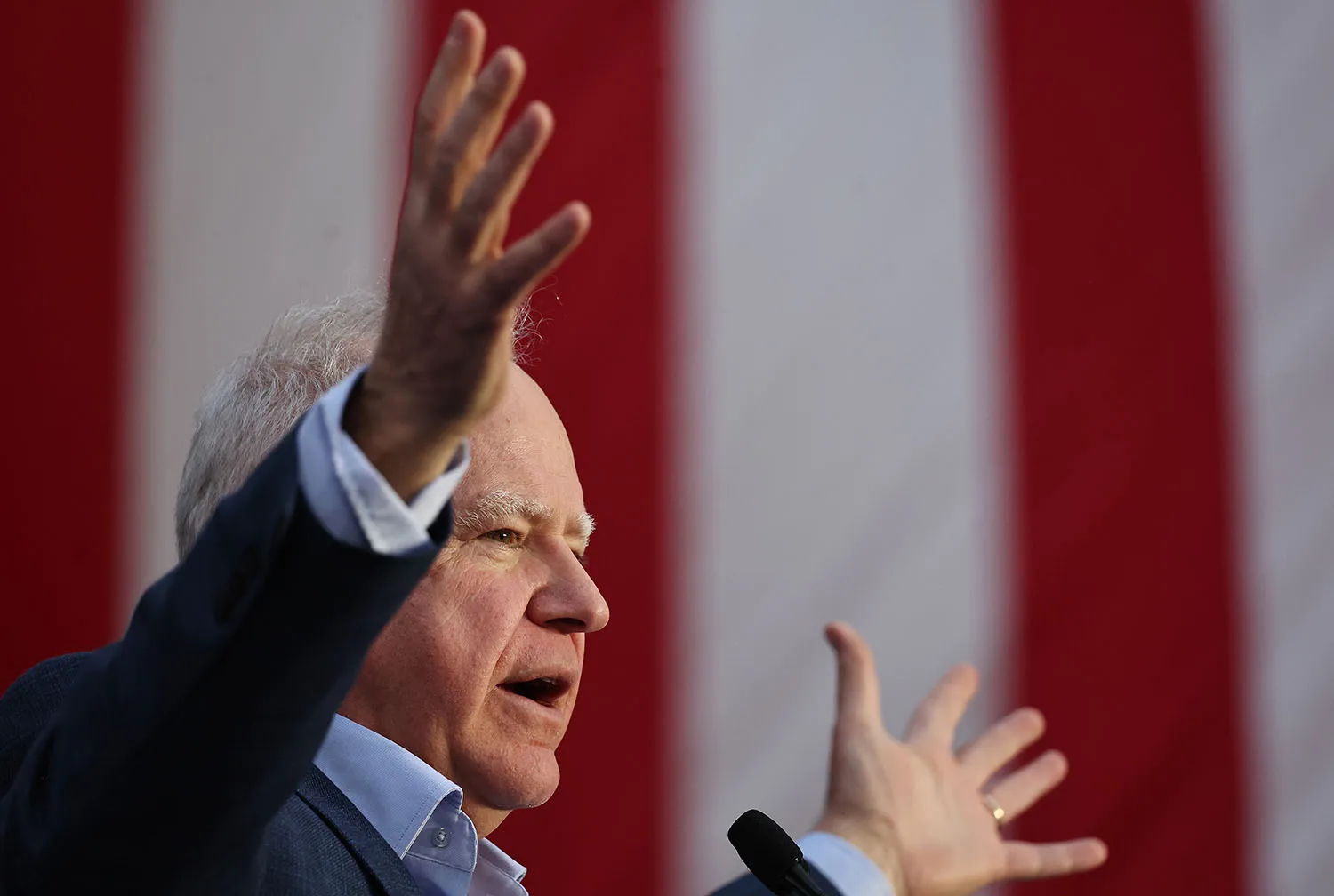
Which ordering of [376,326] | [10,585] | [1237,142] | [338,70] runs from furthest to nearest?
[1237,142] < [338,70] < [10,585] < [376,326]

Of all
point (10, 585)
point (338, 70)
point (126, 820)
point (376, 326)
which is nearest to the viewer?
point (126, 820)

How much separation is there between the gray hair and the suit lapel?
252 millimetres

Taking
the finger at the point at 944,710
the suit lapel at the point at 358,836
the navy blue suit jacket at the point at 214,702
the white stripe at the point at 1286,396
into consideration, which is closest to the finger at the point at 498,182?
the navy blue suit jacket at the point at 214,702

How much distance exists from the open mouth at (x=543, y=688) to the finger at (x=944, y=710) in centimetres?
46

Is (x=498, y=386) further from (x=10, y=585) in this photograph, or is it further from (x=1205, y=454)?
(x=1205, y=454)

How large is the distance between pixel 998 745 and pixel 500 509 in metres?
0.67

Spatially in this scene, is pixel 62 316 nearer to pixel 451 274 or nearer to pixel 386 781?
pixel 386 781

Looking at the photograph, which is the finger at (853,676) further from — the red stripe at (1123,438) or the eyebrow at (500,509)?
the red stripe at (1123,438)

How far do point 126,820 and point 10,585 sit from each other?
4.47ft

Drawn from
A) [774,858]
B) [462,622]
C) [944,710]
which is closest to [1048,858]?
[944,710]

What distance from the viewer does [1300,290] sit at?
1.90 meters

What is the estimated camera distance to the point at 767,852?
91cm

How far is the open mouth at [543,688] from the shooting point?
987 mm

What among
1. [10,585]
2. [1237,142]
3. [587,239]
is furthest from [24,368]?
[1237,142]
